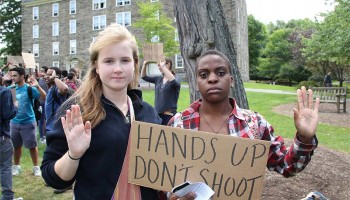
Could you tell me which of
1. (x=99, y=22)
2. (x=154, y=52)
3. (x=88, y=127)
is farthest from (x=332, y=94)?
(x=99, y=22)

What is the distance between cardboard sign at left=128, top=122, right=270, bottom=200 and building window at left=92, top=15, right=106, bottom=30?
4035cm

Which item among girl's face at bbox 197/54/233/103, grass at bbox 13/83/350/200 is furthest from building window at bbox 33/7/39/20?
girl's face at bbox 197/54/233/103

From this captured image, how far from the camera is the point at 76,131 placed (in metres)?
1.86

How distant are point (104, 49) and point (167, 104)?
13.1ft

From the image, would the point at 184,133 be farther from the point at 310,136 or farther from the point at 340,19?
the point at 340,19

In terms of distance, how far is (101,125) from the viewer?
207 centimetres

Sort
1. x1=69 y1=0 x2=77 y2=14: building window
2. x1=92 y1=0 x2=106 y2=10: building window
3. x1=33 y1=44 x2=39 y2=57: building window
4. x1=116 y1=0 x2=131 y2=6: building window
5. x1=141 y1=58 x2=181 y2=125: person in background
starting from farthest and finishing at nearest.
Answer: x1=33 y1=44 x2=39 y2=57: building window
x1=69 y1=0 x2=77 y2=14: building window
x1=92 y1=0 x2=106 y2=10: building window
x1=116 y1=0 x2=131 y2=6: building window
x1=141 y1=58 x2=181 y2=125: person in background

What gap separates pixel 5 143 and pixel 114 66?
3.55 m

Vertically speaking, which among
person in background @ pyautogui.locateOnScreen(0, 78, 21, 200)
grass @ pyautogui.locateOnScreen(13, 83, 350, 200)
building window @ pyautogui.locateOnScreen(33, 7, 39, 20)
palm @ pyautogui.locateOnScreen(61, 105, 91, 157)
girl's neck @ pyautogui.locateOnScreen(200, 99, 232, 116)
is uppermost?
building window @ pyautogui.locateOnScreen(33, 7, 39, 20)

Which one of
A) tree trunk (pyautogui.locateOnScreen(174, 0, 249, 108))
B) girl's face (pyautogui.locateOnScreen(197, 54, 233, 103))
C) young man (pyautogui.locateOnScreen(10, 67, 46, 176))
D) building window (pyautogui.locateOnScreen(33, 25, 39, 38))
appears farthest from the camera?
building window (pyautogui.locateOnScreen(33, 25, 39, 38))

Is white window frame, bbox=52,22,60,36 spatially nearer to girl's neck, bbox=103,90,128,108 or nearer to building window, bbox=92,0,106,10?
building window, bbox=92,0,106,10

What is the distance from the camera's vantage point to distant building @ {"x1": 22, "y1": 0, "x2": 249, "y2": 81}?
3919 cm

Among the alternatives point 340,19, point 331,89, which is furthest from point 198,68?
point 340,19

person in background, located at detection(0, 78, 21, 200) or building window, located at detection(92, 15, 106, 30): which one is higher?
building window, located at detection(92, 15, 106, 30)
